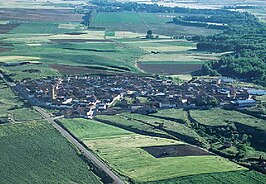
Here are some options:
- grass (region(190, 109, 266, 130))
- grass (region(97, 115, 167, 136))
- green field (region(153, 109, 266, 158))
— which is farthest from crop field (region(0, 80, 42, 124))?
grass (region(190, 109, 266, 130))

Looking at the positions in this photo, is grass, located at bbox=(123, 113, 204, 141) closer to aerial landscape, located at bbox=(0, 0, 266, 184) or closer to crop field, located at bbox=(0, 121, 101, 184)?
aerial landscape, located at bbox=(0, 0, 266, 184)

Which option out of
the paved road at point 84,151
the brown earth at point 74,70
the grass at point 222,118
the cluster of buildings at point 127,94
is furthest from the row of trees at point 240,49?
the paved road at point 84,151

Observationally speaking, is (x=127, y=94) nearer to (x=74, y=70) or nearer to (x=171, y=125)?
(x=171, y=125)

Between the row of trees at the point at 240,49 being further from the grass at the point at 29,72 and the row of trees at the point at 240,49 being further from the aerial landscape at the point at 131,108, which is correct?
the grass at the point at 29,72

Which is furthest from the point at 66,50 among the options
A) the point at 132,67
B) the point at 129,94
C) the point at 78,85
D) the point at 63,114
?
the point at 63,114

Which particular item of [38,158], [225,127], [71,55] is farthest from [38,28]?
[38,158]

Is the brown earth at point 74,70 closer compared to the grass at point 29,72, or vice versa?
the grass at point 29,72
